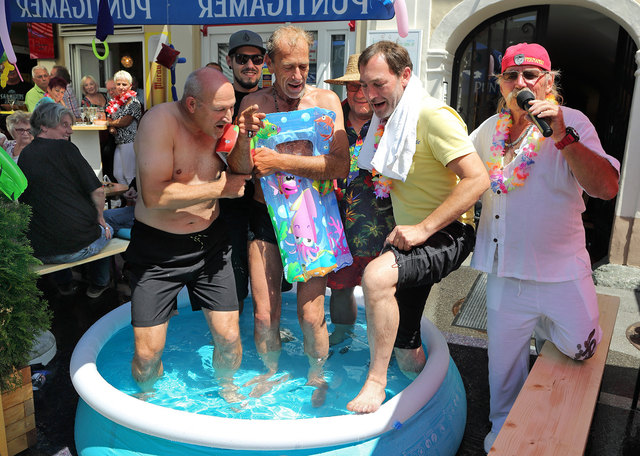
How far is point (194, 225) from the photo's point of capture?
3.03 meters

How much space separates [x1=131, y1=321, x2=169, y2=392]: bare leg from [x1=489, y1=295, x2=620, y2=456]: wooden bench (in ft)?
6.17

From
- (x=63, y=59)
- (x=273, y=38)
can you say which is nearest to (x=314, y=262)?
(x=273, y=38)

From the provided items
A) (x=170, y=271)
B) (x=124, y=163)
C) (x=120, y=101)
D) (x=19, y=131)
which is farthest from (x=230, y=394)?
(x=120, y=101)

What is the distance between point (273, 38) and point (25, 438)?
250cm

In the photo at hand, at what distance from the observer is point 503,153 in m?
2.74

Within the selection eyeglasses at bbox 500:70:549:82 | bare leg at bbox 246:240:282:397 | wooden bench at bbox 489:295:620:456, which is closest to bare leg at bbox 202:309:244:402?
bare leg at bbox 246:240:282:397

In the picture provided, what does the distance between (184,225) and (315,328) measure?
988 millimetres

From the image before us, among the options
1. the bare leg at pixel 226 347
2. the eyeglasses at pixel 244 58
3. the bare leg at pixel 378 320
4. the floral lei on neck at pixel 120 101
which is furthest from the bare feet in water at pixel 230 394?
the floral lei on neck at pixel 120 101

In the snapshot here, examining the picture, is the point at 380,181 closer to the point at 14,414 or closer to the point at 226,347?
the point at 226,347

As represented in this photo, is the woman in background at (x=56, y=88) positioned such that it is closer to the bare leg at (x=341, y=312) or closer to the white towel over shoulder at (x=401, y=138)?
the bare leg at (x=341, y=312)

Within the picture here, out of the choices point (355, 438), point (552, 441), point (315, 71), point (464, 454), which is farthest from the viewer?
point (315, 71)

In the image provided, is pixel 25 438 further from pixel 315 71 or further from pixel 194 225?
pixel 315 71

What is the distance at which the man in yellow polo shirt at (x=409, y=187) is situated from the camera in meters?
2.51

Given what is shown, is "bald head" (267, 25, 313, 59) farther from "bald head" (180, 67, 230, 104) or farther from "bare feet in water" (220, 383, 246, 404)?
"bare feet in water" (220, 383, 246, 404)
